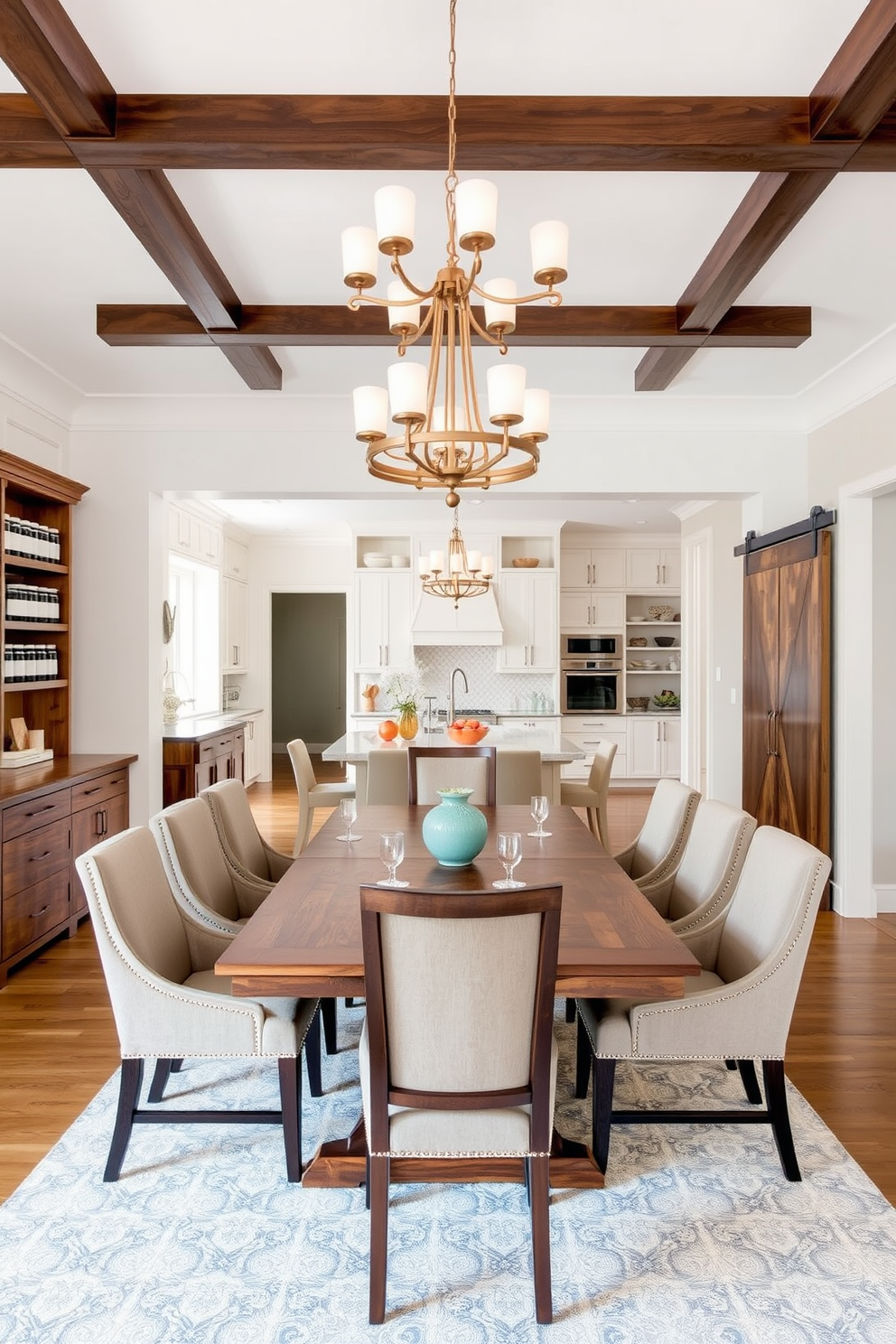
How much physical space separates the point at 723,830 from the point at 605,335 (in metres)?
2.14

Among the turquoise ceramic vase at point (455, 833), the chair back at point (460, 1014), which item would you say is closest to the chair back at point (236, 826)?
the turquoise ceramic vase at point (455, 833)

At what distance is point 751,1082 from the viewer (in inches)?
102

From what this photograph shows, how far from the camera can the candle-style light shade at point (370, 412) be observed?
→ 94.3 inches

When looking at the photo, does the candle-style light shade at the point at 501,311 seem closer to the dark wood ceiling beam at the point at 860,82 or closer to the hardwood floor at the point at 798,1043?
the dark wood ceiling beam at the point at 860,82

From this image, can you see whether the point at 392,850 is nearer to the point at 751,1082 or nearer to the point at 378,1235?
the point at 378,1235

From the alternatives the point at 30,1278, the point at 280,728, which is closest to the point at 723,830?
the point at 30,1278

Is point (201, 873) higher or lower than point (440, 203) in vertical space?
lower

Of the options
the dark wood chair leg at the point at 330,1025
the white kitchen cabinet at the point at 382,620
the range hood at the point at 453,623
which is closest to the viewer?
the dark wood chair leg at the point at 330,1025

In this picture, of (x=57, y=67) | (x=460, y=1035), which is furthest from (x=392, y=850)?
(x=57, y=67)

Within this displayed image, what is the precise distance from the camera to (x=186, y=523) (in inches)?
291

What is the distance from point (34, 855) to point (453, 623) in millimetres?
5142

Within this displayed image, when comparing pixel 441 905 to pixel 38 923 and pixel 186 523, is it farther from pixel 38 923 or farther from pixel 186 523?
pixel 186 523

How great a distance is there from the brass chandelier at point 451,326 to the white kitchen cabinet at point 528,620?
6.11 metres

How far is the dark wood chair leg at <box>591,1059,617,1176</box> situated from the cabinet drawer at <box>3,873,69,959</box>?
8.28 ft
